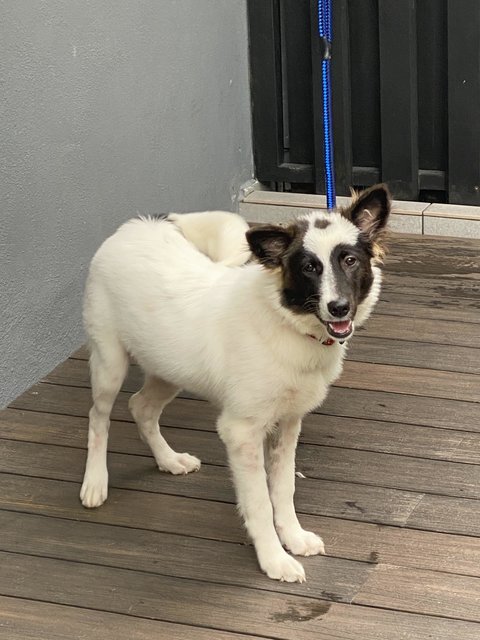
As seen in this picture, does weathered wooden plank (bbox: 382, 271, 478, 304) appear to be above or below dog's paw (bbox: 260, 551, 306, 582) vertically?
above

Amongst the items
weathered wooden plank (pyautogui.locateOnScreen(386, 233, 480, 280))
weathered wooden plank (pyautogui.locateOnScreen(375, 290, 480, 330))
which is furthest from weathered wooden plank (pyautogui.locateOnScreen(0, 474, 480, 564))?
weathered wooden plank (pyautogui.locateOnScreen(386, 233, 480, 280))

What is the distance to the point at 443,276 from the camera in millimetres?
5133

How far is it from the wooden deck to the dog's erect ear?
929 mm

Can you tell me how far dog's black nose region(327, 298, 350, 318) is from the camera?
2678 mm

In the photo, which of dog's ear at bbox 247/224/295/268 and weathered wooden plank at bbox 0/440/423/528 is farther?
weathered wooden plank at bbox 0/440/423/528

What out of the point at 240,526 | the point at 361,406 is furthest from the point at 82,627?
the point at 361,406

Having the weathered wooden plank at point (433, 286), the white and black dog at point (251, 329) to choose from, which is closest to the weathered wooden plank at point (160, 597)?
the white and black dog at point (251, 329)

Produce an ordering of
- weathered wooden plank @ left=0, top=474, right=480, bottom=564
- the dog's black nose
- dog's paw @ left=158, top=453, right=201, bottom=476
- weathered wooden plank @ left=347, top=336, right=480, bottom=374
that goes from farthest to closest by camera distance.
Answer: weathered wooden plank @ left=347, top=336, right=480, bottom=374, dog's paw @ left=158, top=453, right=201, bottom=476, weathered wooden plank @ left=0, top=474, right=480, bottom=564, the dog's black nose

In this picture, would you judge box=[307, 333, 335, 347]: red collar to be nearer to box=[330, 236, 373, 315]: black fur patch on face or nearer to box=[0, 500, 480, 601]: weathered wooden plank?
box=[330, 236, 373, 315]: black fur patch on face

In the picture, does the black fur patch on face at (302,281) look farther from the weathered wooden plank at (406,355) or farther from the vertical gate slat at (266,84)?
the vertical gate slat at (266,84)

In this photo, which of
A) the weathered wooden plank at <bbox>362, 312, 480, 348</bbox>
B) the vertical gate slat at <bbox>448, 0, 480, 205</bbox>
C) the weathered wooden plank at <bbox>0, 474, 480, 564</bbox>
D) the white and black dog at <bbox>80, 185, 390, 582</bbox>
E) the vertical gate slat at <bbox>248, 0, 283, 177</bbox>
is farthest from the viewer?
the vertical gate slat at <bbox>248, 0, 283, 177</bbox>

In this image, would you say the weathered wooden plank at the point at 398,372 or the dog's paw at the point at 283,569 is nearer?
the dog's paw at the point at 283,569

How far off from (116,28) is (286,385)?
2.32 metres

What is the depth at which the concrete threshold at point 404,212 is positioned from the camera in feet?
18.2
